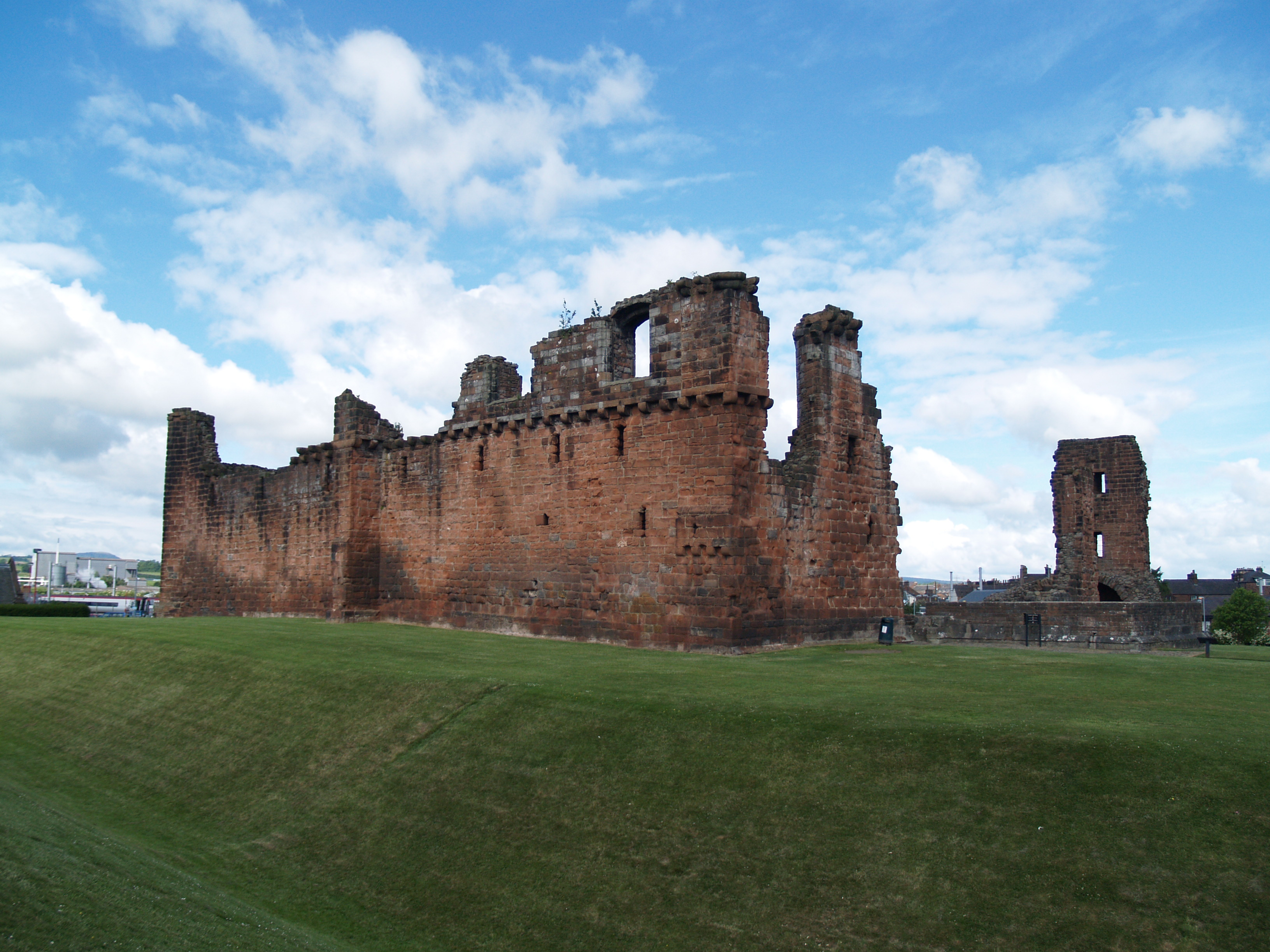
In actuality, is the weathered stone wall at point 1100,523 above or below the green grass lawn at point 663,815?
above

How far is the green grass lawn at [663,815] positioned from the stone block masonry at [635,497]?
164 inches

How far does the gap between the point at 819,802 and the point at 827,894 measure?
3.56 ft

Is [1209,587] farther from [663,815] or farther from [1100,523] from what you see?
[663,815]

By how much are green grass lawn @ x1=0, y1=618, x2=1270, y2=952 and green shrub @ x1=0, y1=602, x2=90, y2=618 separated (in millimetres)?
17995

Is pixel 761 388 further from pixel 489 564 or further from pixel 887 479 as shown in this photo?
pixel 489 564

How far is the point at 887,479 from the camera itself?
21.3m

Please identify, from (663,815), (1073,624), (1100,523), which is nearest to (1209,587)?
(1100,523)

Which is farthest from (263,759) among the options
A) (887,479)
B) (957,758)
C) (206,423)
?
(206,423)

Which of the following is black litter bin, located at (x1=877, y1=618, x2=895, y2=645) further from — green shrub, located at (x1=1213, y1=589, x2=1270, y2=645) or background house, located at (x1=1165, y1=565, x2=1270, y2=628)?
background house, located at (x1=1165, y1=565, x2=1270, y2=628)

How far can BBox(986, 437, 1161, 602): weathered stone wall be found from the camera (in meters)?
33.2

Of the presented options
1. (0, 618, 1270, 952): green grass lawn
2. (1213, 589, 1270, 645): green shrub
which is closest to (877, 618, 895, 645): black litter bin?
(0, 618, 1270, 952): green grass lawn

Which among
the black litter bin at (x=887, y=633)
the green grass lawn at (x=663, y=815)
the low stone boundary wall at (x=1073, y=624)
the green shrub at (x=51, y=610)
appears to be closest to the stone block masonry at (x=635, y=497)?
the black litter bin at (x=887, y=633)

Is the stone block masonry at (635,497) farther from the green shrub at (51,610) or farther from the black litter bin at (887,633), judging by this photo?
the green shrub at (51,610)

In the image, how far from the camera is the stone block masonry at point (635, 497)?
1728 cm
